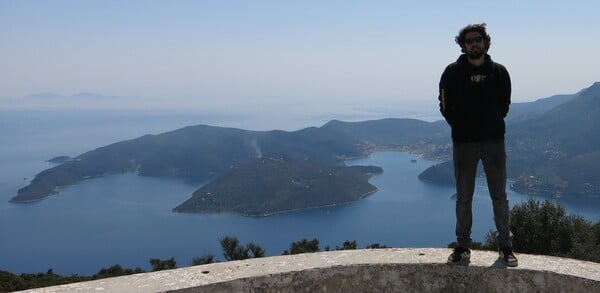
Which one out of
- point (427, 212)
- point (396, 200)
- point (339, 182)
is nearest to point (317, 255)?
point (427, 212)

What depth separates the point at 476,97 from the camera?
330 centimetres

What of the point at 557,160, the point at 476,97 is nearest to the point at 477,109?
the point at 476,97

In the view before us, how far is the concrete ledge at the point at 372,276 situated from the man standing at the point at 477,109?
1.12 ft

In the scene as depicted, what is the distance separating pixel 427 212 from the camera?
392 ft

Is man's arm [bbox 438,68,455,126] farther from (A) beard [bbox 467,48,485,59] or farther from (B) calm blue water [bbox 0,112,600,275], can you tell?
(B) calm blue water [bbox 0,112,600,275]

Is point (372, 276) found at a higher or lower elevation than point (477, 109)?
lower

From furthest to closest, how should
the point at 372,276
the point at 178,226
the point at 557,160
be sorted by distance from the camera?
the point at 557,160
the point at 178,226
the point at 372,276

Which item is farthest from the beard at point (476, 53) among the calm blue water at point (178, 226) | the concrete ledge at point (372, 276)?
the calm blue water at point (178, 226)

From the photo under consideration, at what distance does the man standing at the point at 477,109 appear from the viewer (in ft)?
10.8

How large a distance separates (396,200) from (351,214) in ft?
52.4

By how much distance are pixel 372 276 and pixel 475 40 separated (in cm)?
168

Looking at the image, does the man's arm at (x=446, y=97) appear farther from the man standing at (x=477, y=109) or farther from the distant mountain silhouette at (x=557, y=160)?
the distant mountain silhouette at (x=557, y=160)

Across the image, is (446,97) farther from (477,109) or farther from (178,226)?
(178,226)

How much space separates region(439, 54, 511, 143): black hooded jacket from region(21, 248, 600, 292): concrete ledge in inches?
33.1
